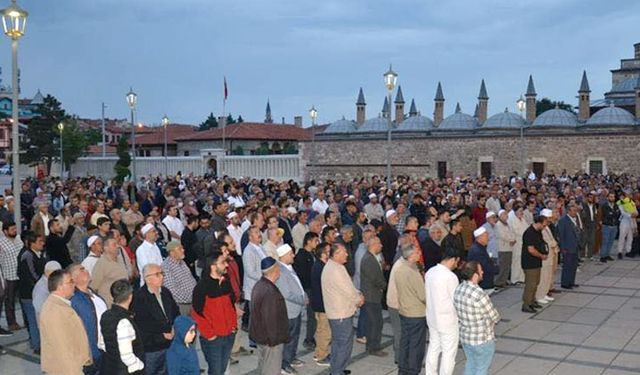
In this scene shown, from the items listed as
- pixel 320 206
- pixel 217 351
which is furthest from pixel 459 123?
pixel 217 351

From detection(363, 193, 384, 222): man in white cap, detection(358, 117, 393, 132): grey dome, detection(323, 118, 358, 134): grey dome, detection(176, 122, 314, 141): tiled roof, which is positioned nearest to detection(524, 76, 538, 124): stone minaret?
detection(358, 117, 393, 132): grey dome

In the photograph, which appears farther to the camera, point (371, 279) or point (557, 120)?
point (557, 120)

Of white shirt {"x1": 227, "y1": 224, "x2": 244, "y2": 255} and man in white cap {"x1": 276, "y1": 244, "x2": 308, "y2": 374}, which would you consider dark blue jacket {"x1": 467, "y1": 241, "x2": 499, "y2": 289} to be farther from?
white shirt {"x1": 227, "y1": 224, "x2": 244, "y2": 255}

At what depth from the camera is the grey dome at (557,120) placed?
3768cm

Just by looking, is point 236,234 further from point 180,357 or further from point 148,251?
point 180,357

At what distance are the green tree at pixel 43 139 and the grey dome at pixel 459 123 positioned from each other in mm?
33775

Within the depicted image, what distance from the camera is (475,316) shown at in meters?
6.72

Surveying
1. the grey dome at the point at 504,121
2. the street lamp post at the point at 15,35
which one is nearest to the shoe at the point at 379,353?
the street lamp post at the point at 15,35

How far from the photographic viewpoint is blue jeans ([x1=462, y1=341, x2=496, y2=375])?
6.80 m

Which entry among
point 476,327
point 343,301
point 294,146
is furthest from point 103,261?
point 294,146

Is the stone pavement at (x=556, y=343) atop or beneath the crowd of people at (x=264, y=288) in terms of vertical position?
beneath

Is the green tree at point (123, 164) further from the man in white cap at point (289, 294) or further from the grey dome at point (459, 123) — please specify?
the man in white cap at point (289, 294)

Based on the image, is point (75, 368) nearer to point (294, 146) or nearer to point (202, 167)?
point (202, 167)

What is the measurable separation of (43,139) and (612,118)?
45370mm
